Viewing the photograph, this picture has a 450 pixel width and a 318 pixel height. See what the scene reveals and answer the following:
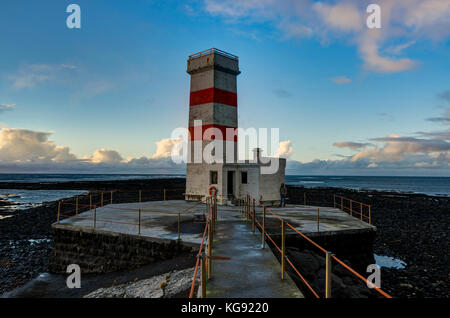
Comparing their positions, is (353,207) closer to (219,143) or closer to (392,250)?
(392,250)

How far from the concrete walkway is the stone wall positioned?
71.4 inches

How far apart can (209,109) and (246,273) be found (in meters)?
14.0

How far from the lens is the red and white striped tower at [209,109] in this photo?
18062 millimetres

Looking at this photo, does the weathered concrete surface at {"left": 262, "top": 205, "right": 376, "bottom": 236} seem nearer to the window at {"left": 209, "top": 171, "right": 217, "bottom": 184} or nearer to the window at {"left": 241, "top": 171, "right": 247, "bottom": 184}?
the window at {"left": 241, "top": 171, "right": 247, "bottom": 184}

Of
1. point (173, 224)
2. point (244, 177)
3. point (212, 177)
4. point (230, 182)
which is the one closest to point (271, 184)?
point (244, 177)

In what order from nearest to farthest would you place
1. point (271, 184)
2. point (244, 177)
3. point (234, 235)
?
point (234, 235)
point (244, 177)
point (271, 184)

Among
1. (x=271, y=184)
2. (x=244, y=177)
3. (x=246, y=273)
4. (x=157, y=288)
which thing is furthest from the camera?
(x=271, y=184)

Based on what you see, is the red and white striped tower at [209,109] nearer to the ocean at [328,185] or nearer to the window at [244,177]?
the window at [244,177]

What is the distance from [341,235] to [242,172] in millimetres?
8694

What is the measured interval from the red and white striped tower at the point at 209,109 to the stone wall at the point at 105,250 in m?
8.63

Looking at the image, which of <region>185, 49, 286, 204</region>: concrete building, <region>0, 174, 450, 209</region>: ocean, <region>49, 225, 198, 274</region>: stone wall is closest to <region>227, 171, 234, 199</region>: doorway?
<region>185, 49, 286, 204</region>: concrete building

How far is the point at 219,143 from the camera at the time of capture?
59.5ft

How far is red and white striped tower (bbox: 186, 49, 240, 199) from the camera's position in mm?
18062
